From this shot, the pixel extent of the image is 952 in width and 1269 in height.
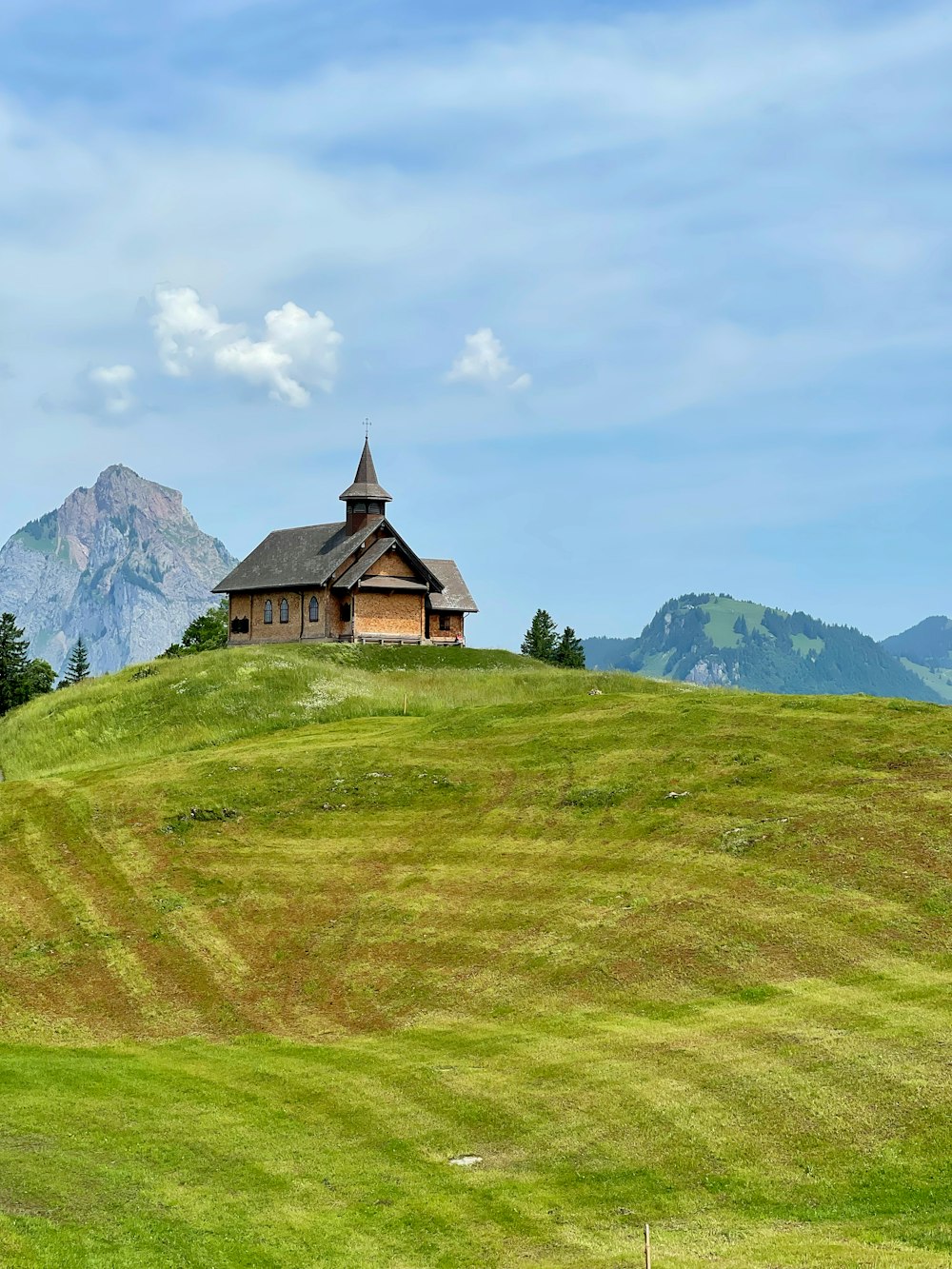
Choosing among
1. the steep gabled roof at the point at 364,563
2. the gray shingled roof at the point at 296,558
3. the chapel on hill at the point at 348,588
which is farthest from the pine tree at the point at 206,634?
the steep gabled roof at the point at 364,563

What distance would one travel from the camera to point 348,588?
8856 centimetres

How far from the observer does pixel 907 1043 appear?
27.0 meters

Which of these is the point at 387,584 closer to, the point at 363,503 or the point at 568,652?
the point at 363,503

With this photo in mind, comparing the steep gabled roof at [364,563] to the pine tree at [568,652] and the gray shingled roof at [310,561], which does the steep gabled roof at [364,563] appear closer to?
the gray shingled roof at [310,561]

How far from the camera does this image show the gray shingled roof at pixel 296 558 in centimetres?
9094

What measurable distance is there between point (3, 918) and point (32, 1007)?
287 inches

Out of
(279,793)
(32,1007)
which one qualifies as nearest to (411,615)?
(279,793)

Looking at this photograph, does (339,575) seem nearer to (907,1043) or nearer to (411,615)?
(411,615)

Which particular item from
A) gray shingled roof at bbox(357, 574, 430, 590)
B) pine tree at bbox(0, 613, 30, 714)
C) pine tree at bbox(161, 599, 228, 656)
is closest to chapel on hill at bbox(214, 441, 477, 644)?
gray shingled roof at bbox(357, 574, 430, 590)

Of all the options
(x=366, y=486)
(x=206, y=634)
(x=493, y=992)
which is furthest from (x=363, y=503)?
(x=493, y=992)

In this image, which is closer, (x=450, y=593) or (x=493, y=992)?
(x=493, y=992)

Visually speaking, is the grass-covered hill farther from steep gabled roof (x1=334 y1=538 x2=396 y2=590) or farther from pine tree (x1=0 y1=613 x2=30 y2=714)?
pine tree (x1=0 y1=613 x2=30 y2=714)

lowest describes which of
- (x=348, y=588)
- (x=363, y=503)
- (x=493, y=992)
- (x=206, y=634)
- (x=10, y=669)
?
(x=493, y=992)

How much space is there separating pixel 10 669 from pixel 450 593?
157ft
